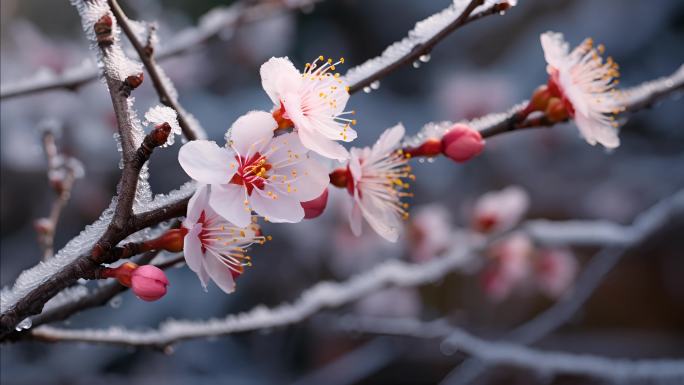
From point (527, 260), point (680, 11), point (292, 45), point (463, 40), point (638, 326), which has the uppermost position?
point (292, 45)

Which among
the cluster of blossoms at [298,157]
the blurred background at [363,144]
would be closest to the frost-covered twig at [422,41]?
the cluster of blossoms at [298,157]

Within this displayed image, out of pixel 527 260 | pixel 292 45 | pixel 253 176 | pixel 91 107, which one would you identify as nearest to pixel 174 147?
pixel 91 107

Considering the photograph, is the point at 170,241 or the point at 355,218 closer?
the point at 170,241

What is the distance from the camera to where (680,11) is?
10.8 feet

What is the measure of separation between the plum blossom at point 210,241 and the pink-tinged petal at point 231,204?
1cm

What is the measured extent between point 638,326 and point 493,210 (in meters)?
2.09

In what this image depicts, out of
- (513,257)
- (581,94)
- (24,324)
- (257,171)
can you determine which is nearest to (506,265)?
(513,257)

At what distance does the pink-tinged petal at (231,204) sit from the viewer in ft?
1.94

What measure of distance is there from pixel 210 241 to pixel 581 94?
1.63ft

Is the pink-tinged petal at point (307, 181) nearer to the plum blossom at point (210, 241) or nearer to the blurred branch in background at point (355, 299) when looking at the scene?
the plum blossom at point (210, 241)

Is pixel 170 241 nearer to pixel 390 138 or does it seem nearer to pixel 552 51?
pixel 390 138

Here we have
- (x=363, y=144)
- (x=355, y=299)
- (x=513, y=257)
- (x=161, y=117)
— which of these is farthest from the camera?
(x=363, y=144)

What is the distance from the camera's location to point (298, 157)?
0.65m

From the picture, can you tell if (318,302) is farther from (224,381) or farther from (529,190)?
(529,190)
